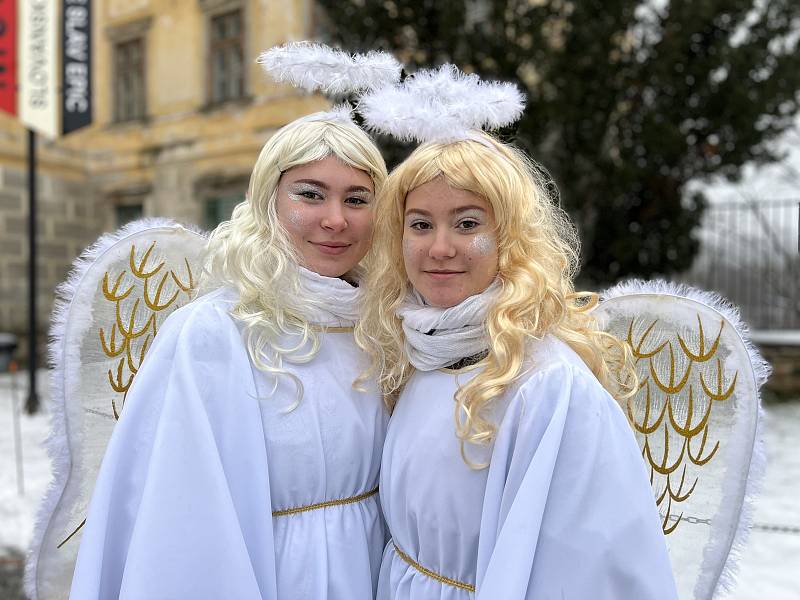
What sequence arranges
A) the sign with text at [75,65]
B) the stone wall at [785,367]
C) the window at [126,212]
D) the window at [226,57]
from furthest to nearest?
the window at [126,212] → the window at [226,57] → the stone wall at [785,367] → the sign with text at [75,65]

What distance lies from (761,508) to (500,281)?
405 cm

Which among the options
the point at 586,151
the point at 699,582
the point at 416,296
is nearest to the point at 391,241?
the point at 416,296

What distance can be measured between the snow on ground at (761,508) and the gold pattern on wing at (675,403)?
1949 mm

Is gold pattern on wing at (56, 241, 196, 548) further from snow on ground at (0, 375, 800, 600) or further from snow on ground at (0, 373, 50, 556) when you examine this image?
snow on ground at (0, 375, 800, 600)

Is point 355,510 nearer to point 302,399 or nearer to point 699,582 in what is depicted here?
point 302,399

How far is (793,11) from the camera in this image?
691 centimetres

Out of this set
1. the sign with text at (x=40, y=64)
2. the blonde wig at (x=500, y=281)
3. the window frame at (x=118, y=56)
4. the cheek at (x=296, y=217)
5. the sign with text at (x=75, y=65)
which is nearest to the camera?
the blonde wig at (x=500, y=281)

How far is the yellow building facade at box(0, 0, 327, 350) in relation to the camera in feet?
32.3

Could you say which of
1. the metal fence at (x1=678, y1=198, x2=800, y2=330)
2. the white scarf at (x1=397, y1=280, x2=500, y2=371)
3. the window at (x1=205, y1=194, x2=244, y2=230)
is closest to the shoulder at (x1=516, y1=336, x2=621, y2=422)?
the white scarf at (x1=397, y1=280, x2=500, y2=371)

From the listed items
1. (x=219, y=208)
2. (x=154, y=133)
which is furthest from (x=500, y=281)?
(x=154, y=133)

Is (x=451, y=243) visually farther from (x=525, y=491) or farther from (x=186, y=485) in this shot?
(x=186, y=485)

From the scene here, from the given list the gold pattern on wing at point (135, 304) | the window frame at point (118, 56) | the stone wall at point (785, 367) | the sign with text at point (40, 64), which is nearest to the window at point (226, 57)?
the window frame at point (118, 56)

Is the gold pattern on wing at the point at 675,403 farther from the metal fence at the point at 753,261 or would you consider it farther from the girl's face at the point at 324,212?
the metal fence at the point at 753,261

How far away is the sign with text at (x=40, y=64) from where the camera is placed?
26.5ft
